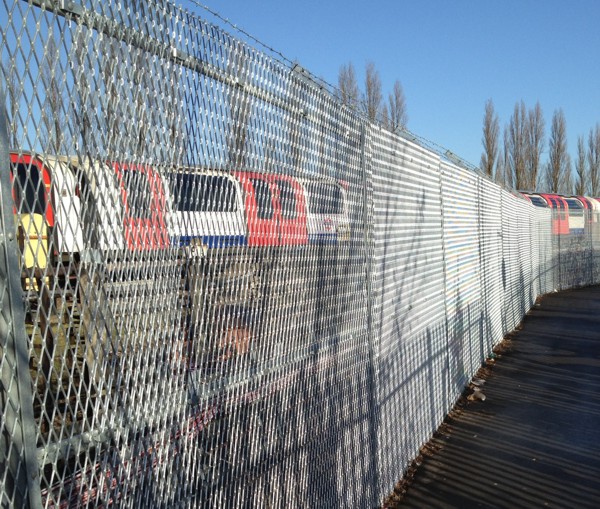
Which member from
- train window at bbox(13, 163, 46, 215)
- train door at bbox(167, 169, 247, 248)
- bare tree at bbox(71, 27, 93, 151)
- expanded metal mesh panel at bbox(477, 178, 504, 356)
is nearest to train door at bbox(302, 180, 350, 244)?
train door at bbox(167, 169, 247, 248)

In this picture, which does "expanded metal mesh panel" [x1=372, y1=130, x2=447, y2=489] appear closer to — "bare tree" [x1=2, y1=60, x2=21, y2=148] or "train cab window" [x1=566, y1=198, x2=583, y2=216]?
"bare tree" [x1=2, y1=60, x2=21, y2=148]

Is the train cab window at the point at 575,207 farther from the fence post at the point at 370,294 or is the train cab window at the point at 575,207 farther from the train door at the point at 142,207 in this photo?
the train door at the point at 142,207

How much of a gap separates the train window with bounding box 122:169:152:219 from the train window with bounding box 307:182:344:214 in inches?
55.3

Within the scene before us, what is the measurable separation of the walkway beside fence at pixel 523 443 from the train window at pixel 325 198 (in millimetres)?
2434

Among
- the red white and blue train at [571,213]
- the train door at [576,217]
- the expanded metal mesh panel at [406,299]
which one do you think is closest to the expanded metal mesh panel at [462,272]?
the expanded metal mesh panel at [406,299]

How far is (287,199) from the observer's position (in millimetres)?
3078

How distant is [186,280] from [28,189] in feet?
2.35

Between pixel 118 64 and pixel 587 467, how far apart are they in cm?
505

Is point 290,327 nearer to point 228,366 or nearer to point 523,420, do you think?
point 228,366

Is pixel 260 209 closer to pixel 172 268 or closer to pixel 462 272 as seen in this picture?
pixel 172 268

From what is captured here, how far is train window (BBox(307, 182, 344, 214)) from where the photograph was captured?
3383 mm

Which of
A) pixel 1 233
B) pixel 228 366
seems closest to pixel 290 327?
pixel 228 366

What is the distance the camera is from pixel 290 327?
311cm

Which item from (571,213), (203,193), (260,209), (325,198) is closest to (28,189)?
(203,193)
